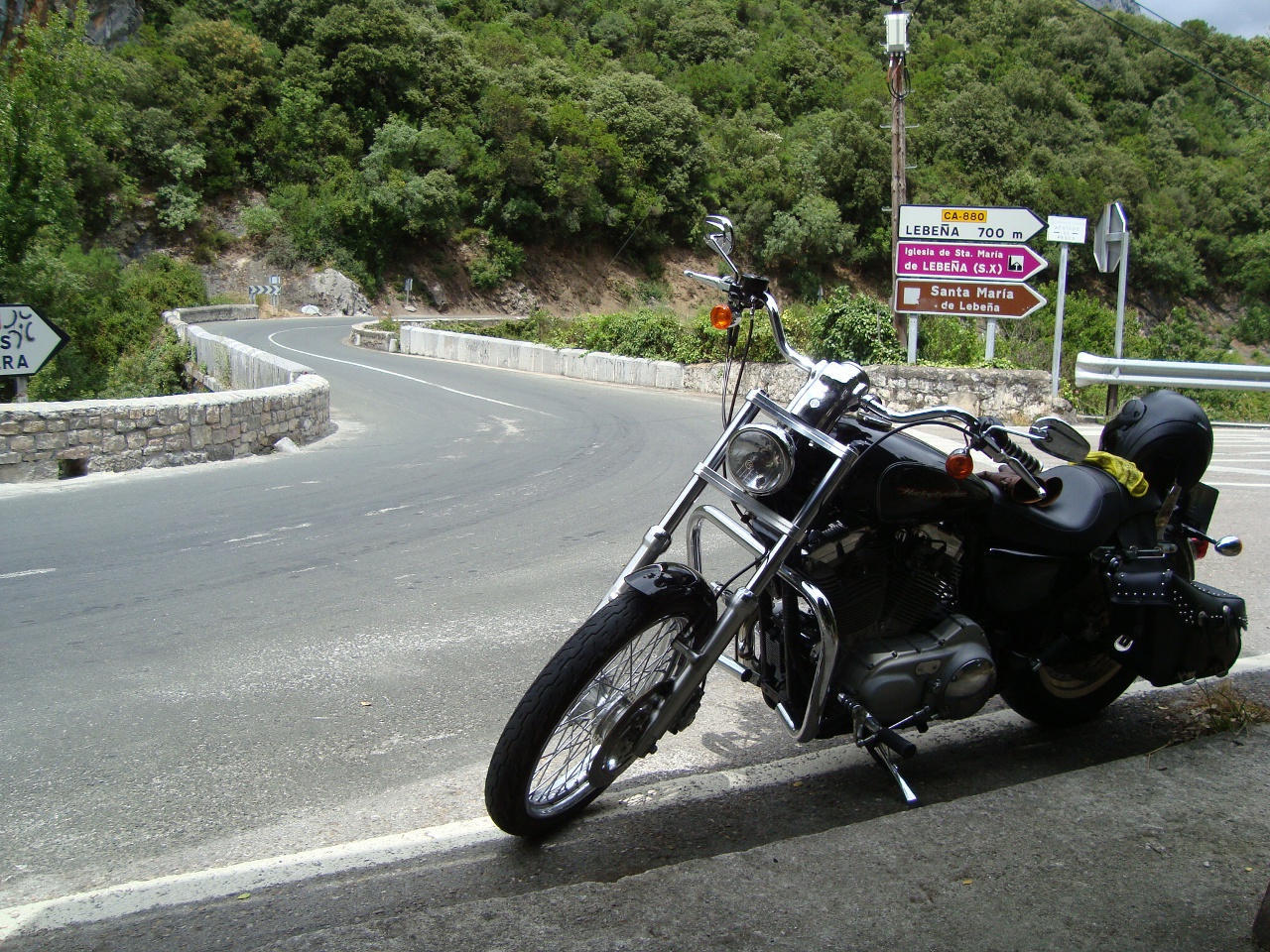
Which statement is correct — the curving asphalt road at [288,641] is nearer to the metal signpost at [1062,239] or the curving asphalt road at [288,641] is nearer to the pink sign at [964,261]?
the metal signpost at [1062,239]

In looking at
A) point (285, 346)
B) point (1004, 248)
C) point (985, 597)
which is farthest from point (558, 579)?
point (285, 346)

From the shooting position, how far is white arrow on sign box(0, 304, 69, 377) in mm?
11250

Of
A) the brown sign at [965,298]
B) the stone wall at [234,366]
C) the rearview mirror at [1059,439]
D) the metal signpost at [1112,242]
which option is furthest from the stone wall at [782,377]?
the stone wall at [234,366]

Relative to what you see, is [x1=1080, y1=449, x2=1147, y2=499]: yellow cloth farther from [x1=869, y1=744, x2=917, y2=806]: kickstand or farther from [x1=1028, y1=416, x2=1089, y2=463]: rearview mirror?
[x1=869, y1=744, x2=917, y2=806]: kickstand

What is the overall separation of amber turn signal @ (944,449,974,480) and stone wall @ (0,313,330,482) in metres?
9.80

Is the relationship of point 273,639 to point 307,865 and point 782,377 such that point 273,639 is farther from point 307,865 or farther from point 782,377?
point 782,377

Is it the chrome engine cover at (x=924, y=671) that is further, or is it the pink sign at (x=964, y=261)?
the pink sign at (x=964, y=261)

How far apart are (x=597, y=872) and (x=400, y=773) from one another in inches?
42.3

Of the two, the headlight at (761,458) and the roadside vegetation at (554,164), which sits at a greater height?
the roadside vegetation at (554,164)

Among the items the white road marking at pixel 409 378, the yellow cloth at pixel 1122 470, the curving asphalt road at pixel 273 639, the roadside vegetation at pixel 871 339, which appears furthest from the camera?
the white road marking at pixel 409 378

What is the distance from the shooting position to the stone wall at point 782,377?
1452cm

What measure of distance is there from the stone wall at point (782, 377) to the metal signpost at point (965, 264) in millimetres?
867

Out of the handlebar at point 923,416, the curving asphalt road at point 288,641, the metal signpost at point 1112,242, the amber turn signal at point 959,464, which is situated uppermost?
the metal signpost at point 1112,242

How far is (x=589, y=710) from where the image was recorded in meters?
2.99
